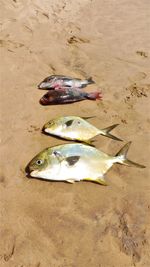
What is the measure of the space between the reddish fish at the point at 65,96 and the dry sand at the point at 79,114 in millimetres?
70

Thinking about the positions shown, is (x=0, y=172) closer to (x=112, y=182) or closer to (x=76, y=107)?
→ (x=112, y=182)

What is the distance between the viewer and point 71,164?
420 centimetres

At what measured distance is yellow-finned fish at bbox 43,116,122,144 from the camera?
477cm

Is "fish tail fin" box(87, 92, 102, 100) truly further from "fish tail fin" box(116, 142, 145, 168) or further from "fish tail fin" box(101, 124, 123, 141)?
"fish tail fin" box(116, 142, 145, 168)

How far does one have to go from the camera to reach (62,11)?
818 centimetres

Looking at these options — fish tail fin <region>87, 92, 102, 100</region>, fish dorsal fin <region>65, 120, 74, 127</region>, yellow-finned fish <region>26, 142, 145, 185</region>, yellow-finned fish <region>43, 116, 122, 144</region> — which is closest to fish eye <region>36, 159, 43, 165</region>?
yellow-finned fish <region>26, 142, 145, 185</region>

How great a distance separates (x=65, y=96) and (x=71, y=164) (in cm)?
140

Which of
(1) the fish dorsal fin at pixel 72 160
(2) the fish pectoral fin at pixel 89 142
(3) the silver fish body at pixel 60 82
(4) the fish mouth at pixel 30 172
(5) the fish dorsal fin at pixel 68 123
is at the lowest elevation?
(4) the fish mouth at pixel 30 172

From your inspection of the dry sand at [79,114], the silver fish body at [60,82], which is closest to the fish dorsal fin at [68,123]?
the dry sand at [79,114]

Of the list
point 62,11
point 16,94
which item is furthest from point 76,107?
point 62,11

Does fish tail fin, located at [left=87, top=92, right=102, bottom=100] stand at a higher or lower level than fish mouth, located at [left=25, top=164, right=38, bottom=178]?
higher

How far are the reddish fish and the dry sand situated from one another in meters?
0.07

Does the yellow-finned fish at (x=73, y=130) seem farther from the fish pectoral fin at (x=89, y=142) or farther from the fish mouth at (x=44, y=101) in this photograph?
the fish mouth at (x=44, y=101)

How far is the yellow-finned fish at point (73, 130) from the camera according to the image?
4.77m
